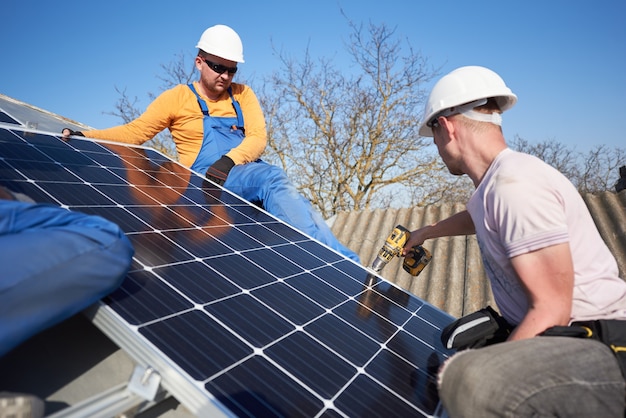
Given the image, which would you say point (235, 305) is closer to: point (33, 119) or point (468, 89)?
point (468, 89)

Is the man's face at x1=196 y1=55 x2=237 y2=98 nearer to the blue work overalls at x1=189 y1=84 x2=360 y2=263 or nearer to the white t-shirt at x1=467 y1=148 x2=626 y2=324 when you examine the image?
the blue work overalls at x1=189 y1=84 x2=360 y2=263

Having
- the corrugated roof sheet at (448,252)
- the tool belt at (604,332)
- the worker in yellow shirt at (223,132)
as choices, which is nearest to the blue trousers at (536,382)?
the tool belt at (604,332)

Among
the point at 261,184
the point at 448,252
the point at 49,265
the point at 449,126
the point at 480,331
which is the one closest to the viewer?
the point at 49,265

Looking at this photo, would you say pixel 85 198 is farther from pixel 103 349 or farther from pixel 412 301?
pixel 412 301

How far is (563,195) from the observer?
86.2 inches

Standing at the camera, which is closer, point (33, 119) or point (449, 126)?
point (449, 126)

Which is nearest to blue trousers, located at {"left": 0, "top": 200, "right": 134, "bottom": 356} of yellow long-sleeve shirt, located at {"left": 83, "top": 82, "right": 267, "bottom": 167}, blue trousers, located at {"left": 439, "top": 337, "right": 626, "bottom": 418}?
blue trousers, located at {"left": 439, "top": 337, "right": 626, "bottom": 418}

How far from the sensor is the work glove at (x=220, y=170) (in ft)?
16.2

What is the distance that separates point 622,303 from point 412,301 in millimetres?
1758

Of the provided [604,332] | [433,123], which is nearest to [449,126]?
[433,123]

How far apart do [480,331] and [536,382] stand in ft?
2.63

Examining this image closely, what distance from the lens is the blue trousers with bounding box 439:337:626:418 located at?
174 centimetres

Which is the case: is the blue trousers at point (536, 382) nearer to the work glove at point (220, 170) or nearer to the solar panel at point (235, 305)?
the solar panel at point (235, 305)

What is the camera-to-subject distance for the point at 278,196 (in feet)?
15.7
